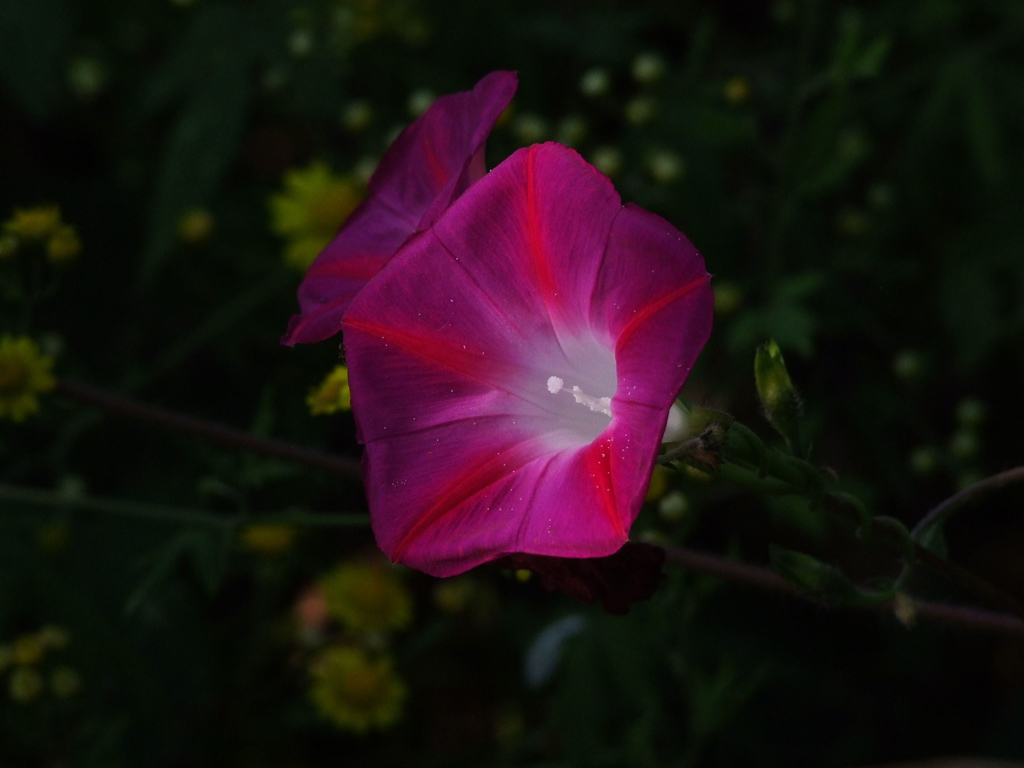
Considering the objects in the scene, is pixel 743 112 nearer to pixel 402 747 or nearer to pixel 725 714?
pixel 725 714

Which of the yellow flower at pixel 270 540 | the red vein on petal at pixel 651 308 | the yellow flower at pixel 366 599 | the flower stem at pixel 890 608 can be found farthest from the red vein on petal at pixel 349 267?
the yellow flower at pixel 366 599

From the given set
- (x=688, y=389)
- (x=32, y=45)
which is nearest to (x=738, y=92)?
(x=688, y=389)

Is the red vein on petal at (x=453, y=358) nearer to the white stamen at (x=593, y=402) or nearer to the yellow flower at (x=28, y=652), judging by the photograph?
the white stamen at (x=593, y=402)

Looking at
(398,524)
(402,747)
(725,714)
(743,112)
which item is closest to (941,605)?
(725,714)

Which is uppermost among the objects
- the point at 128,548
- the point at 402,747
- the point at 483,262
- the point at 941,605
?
the point at 483,262

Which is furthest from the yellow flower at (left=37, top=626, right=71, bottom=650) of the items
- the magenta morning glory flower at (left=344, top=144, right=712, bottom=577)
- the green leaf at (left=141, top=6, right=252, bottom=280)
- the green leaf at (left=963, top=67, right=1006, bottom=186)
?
the green leaf at (left=963, top=67, right=1006, bottom=186)
